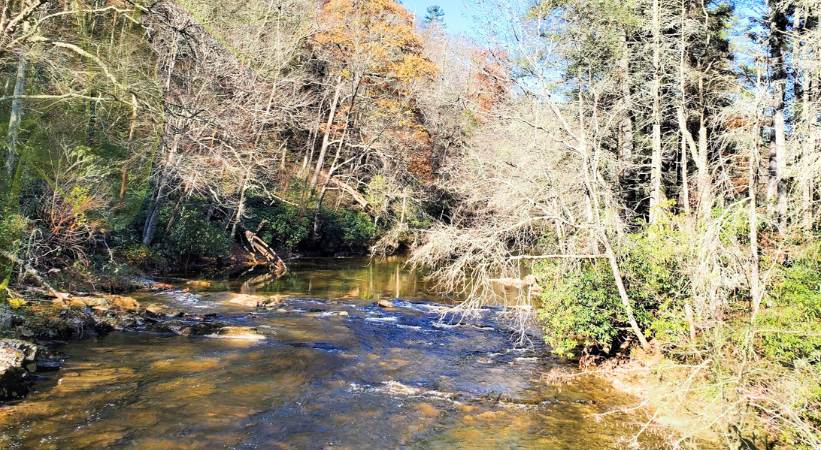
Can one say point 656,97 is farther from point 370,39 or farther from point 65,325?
point 370,39

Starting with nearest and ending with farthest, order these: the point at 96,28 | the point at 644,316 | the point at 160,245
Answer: the point at 644,316 < the point at 96,28 < the point at 160,245

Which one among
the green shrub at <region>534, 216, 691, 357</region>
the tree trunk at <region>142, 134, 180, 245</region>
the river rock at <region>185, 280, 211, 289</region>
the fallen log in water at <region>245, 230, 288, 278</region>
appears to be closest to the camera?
the green shrub at <region>534, 216, 691, 357</region>

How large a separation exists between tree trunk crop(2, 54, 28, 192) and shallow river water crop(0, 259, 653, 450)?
15.1 ft

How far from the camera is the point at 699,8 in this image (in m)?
16.0

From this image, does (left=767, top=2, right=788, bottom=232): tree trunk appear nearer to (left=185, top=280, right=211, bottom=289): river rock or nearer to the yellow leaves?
(left=185, top=280, right=211, bottom=289): river rock

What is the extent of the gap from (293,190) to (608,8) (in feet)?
66.9

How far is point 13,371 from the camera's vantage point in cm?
728

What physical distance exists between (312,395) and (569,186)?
7376 millimetres

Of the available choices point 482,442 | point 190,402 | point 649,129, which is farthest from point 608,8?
point 190,402

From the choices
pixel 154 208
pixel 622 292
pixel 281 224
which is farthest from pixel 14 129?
pixel 281 224

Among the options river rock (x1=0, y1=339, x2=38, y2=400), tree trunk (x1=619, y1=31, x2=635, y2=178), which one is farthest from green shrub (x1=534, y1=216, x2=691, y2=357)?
river rock (x1=0, y1=339, x2=38, y2=400)

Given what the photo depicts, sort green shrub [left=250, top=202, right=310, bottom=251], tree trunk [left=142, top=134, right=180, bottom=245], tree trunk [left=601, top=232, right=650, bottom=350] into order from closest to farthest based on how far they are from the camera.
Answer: tree trunk [left=601, top=232, right=650, bottom=350], tree trunk [left=142, top=134, right=180, bottom=245], green shrub [left=250, top=202, right=310, bottom=251]

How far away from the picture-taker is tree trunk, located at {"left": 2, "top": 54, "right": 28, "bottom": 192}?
37.9 feet

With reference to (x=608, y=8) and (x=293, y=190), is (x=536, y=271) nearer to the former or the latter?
(x=608, y=8)
